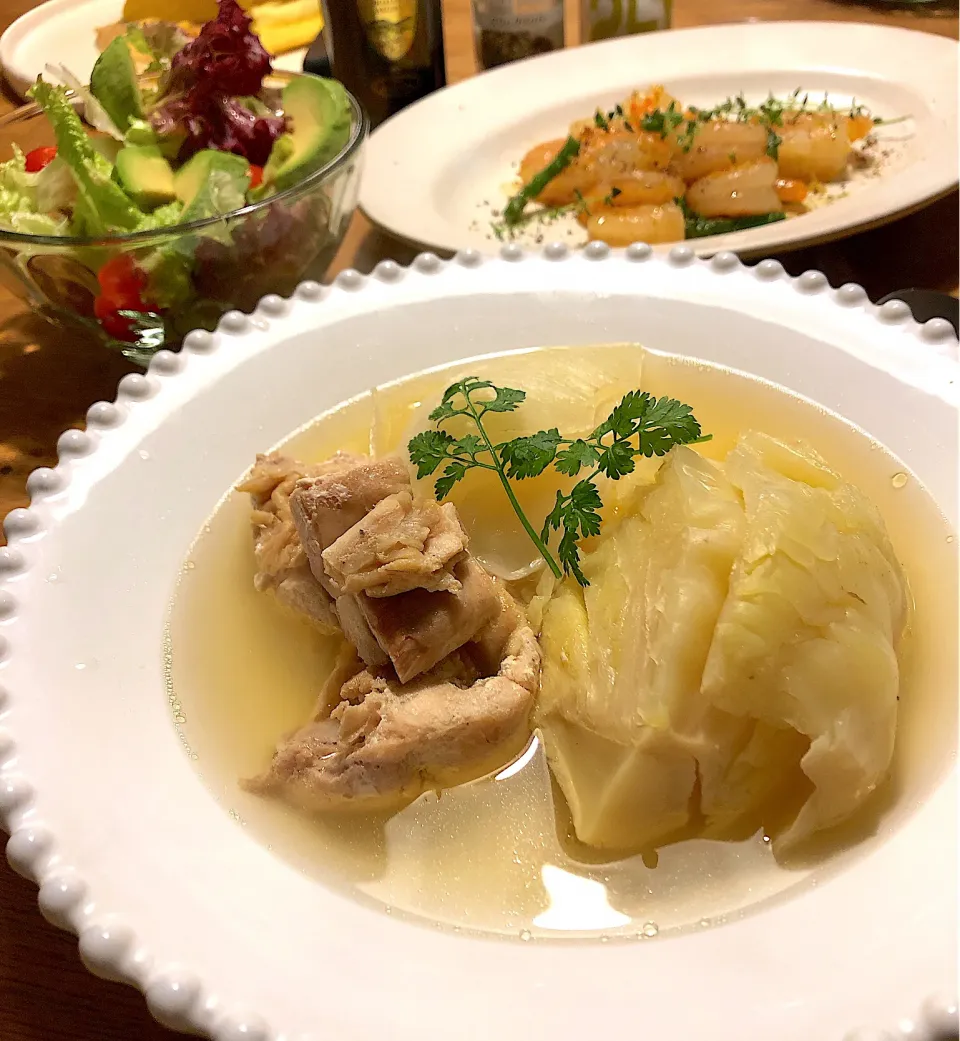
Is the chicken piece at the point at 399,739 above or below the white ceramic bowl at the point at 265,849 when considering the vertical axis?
below

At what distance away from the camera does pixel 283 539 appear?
1.38 m

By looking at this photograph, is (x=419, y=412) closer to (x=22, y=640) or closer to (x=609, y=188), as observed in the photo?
(x=22, y=640)

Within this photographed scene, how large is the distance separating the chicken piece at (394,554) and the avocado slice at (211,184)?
0.96m

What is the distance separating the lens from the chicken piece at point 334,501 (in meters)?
1.25

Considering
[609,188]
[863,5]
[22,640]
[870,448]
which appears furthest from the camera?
[863,5]

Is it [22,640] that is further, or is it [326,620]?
[326,620]

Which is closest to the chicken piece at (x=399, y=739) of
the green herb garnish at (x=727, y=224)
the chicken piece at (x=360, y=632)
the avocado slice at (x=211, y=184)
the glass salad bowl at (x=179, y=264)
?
the chicken piece at (x=360, y=632)

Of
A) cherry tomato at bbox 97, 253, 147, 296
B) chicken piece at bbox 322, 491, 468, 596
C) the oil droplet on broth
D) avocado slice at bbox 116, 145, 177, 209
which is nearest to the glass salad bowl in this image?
cherry tomato at bbox 97, 253, 147, 296

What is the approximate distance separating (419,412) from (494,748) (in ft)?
1.89

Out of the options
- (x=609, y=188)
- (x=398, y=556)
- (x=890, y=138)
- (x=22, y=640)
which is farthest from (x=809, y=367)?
(x=890, y=138)

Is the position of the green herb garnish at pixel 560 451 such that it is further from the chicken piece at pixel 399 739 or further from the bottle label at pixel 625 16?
the bottle label at pixel 625 16

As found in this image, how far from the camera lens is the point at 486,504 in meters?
1.41

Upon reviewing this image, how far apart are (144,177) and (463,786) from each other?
1.51 metres

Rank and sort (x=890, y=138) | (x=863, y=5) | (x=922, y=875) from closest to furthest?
(x=922, y=875) < (x=890, y=138) < (x=863, y=5)
